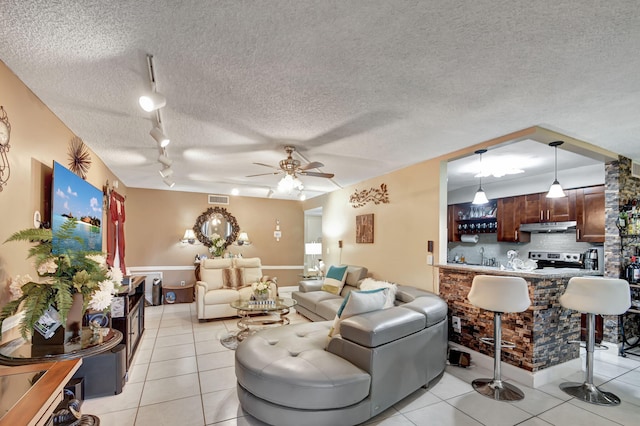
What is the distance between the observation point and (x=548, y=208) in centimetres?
507

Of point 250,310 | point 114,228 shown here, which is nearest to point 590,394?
point 250,310

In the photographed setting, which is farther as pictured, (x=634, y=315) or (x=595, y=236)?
(x=595, y=236)

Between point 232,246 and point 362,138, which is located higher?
point 362,138

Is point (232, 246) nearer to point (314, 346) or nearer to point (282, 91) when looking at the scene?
point (314, 346)

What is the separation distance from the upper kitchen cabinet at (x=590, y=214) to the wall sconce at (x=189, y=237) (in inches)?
291

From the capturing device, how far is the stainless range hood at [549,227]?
4.79 m

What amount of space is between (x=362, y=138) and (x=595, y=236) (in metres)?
4.01

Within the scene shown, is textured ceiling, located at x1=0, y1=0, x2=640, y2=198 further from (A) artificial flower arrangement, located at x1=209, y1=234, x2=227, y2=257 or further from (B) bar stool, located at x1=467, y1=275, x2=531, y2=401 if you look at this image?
(A) artificial flower arrangement, located at x1=209, y1=234, x2=227, y2=257

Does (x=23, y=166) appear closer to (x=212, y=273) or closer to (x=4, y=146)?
(x=4, y=146)

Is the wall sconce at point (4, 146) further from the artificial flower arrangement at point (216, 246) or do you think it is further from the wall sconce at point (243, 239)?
the wall sconce at point (243, 239)

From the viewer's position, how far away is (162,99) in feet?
6.75

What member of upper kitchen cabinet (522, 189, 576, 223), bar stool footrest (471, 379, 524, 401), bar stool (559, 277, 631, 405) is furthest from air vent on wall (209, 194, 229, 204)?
bar stool (559, 277, 631, 405)

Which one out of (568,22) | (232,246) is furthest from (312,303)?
(568,22)

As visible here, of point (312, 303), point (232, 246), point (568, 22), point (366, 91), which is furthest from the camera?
point (232, 246)
